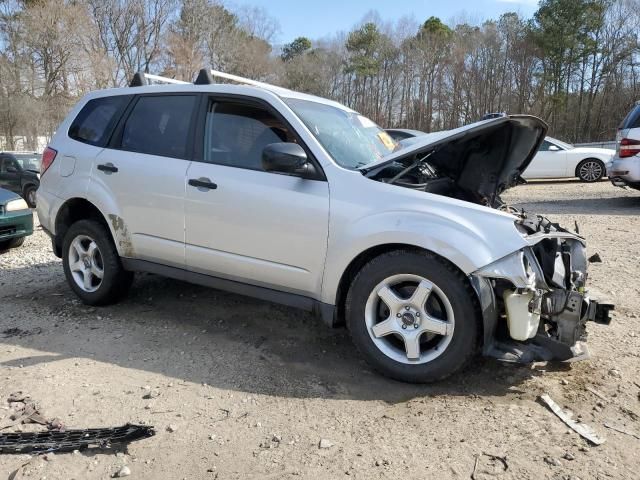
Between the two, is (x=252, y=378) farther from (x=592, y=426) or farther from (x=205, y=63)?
(x=205, y=63)

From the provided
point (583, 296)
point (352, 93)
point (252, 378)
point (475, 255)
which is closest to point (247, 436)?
point (252, 378)

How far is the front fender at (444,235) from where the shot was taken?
2.93m

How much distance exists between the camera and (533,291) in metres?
2.93

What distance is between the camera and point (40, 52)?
35.3 meters

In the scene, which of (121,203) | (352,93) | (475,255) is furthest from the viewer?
(352,93)

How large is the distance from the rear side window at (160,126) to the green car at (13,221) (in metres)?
3.64

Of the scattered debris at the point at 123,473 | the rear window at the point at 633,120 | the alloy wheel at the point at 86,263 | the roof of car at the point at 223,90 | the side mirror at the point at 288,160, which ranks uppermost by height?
the rear window at the point at 633,120

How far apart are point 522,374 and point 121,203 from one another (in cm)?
332

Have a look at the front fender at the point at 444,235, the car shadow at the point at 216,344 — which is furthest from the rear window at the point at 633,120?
the front fender at the point at 444,235

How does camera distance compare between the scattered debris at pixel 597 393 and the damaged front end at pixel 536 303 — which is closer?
the damaged front end at pixel 536 303

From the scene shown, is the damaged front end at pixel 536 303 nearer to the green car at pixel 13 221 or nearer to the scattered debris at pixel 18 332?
the scattered debris at pixel 18 332

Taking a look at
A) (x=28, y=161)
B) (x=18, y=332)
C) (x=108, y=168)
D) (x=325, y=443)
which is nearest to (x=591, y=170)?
(x=108, y=168)

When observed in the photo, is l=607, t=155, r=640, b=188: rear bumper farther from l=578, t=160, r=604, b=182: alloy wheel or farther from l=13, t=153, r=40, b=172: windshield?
l=13, t=153, r=40, b=172: windshield

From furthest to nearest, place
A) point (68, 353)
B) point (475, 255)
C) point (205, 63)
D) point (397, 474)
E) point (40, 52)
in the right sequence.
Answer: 1. point (205, 63)
2. point (40, 52)
3. point (68, 353)
4. point (475, 255)
5. point (397, 474)
